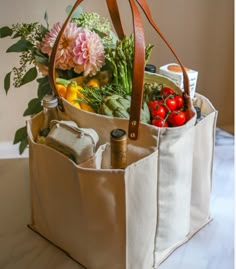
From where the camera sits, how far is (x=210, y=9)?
117 cm

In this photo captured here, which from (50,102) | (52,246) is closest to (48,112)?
(50,102)

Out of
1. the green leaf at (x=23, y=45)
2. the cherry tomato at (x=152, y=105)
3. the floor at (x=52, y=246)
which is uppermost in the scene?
the green leaf at (x=23, y=45)

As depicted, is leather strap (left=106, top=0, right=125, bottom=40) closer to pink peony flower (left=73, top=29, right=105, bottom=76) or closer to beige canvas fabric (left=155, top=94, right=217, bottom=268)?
pink peony flower (left=73, top=29, right=105, bottom=76)

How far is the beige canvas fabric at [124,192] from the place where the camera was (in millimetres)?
656

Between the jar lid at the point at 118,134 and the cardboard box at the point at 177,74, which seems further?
the cardboard box at the point at 177,74

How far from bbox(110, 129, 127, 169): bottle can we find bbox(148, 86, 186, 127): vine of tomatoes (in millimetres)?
100

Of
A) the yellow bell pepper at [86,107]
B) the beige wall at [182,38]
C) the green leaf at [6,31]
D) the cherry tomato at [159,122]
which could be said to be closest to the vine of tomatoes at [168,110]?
the cherry tomato at [159,122]

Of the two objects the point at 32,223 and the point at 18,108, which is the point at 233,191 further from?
the point at 18,108

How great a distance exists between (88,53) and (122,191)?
0.29 m

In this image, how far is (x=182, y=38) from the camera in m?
1.20

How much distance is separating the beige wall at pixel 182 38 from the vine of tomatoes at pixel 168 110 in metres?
0.47

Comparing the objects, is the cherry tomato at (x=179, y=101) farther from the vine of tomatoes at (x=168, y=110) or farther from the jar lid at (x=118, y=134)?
the jar lid at (x=118, y=134)

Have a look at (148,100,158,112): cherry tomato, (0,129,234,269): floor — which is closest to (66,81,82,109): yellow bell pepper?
(148,100,158,112): cherry tomato

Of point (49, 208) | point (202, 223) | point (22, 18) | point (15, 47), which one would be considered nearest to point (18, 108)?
point (22, 18)
